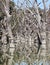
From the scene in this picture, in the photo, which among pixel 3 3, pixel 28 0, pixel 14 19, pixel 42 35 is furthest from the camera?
pixel 14 19

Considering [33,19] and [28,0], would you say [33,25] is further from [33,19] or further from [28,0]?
[28,0]

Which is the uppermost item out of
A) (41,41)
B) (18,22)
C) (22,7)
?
(22,7)

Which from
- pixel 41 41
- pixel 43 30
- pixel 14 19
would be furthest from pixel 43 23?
pixel 14 19

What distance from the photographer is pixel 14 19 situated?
1102cm

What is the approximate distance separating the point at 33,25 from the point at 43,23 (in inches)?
48.1

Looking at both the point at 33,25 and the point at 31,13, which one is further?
the point at 33,25

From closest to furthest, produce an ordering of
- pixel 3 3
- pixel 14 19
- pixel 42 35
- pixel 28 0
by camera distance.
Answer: pixel 3 3 < pixel 28 0 < pixel 42 35 < pixel 14 19

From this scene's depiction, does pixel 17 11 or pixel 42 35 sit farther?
pixel 17 11

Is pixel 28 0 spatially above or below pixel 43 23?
above

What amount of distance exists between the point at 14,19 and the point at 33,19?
955mm

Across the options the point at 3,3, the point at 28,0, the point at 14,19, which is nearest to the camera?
the point at 3,3

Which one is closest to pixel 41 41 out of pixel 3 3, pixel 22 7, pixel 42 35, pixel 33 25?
pixel 42 35

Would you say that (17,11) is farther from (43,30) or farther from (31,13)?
(43,30)

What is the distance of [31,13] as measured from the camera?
10445 mm
